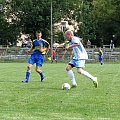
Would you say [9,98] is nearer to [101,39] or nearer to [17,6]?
[17,6]

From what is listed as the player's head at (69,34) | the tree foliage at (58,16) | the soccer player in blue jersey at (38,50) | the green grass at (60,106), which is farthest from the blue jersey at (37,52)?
the tree foliage at (58,16)

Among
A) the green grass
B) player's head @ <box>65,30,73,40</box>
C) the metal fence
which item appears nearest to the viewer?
the green grass

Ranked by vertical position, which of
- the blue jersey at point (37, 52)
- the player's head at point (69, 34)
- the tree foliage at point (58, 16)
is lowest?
the blue jersey at point (37, 52)

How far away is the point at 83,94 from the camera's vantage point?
1169 cm

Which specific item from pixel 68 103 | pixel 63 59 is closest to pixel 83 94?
pixel 68 103

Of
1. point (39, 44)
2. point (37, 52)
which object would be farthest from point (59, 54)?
point (39, 44)

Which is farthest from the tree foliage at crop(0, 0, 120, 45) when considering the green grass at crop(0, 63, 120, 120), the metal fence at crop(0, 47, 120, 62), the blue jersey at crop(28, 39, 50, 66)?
the green grass at crop(0, 63, 120, 120)

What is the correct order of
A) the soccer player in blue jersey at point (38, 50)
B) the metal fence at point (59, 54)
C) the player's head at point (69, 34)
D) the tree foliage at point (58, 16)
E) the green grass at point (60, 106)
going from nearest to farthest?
the green grass at point (60, 106) → the player's head at point (69, 34) → the soccer player in blue jersey at point (38, 50) → the metal fence at point (59, 54) → the tree foliage at point (58, 16)

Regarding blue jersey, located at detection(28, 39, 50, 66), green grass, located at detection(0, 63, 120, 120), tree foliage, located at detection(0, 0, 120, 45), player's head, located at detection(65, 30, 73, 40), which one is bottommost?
green grass, located at detection(0, 63, 120, 120)

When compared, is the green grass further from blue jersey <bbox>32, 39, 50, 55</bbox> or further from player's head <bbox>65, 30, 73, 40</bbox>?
blue jersey <bbox>32, 39, 50, 55</bbox>

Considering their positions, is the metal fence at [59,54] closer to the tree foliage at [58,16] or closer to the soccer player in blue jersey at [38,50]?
the tree foliage at [58,16]

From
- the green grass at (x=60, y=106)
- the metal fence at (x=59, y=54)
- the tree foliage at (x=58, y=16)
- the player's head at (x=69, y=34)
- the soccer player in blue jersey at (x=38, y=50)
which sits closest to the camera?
the green grass at (x=60, y=106)

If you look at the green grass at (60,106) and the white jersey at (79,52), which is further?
the white jersey at (79,52)

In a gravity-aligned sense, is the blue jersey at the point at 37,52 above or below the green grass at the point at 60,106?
above
